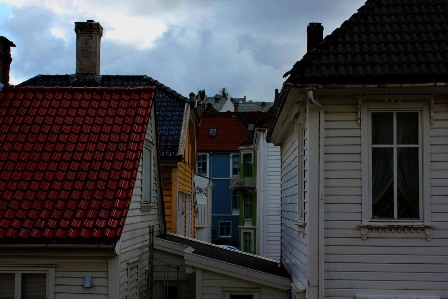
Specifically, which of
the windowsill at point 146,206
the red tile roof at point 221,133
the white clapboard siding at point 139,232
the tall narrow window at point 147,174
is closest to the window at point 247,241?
the red tile roof at point 221,133

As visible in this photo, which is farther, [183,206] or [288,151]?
[183,206]

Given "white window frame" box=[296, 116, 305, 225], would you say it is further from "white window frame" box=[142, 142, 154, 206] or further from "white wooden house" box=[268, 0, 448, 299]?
"white window frame" box=[142, 142, 154, 206]

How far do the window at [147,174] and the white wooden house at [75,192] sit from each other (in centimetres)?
4

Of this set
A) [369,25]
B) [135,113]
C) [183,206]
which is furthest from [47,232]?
[183,206]

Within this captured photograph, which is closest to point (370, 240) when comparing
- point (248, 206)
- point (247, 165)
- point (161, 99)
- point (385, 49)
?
point (385, 49)

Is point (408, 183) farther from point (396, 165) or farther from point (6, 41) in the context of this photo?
point (6, 41)

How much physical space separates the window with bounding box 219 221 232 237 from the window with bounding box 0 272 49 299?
5301 cm

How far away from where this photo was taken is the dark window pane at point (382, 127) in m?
11.2

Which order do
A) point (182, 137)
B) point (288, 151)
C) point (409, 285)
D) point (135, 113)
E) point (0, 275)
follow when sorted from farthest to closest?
point (182, 137)
point (288, 151)
point (135, 113)
point (0, 275)
point (409, 285)

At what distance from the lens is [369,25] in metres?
12.1

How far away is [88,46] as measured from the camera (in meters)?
23.9

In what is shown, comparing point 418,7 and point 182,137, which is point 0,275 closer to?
point 418,7

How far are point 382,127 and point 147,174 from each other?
19.3 ft

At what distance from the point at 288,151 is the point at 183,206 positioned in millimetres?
9587
